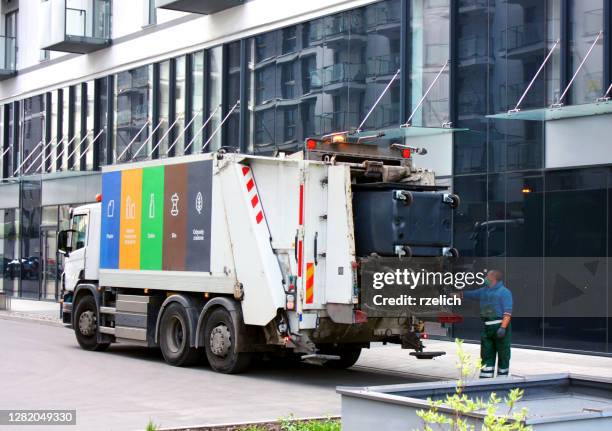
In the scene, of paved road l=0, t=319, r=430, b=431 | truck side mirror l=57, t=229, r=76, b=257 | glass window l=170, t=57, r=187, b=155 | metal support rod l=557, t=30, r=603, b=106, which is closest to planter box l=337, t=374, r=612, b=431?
paved road l=0, t=319, r=430, b=431

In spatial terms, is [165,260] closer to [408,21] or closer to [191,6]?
[408,21]

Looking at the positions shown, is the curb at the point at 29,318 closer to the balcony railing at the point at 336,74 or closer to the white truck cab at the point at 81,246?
the white truck cab at the point at 81,246

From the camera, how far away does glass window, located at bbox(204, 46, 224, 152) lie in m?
27.5

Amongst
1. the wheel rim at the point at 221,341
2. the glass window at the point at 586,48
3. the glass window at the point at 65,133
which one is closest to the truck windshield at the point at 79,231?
the wheel rim at the point at 221,341

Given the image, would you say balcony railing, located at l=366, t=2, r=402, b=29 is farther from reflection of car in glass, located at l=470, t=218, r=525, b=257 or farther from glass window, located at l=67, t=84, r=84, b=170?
glass window, located at l=67, t=84, r=84, b=170

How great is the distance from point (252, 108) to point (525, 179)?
30.1ft

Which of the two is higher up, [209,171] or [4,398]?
[209,171]

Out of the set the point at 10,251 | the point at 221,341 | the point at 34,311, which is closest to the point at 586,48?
the point at 221,341

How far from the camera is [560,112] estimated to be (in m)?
18.2

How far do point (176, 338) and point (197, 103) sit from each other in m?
12.8

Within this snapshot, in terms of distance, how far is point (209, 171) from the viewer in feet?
51.6

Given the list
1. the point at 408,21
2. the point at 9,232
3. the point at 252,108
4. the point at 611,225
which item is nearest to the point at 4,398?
the point at 611,225

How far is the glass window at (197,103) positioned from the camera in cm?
2822

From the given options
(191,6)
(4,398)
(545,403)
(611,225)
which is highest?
(191,6)
